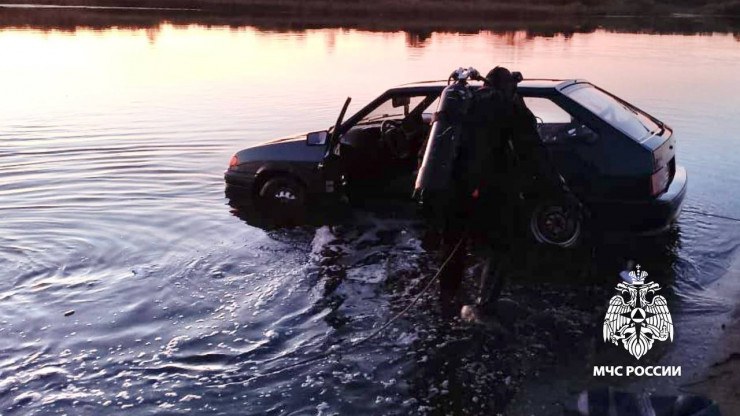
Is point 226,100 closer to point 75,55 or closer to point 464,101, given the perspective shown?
point 75,55

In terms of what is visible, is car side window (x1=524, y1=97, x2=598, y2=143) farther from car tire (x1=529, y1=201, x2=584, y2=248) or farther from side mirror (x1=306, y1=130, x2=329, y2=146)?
side mirror (x1=306, y1=130, x2=329, y2=146)

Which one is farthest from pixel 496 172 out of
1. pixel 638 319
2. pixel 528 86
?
pixel 528 86

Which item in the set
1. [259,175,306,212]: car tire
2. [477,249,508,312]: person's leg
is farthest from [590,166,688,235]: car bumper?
[259,175,306,212]: car tire

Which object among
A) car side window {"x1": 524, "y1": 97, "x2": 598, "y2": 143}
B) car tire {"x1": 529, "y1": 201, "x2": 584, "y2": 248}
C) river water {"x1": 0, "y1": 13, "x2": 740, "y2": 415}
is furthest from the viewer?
car side window {"x1": 524, "y1": 97, "x2": 598, "y2": 143}

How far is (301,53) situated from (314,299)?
23.1 metres

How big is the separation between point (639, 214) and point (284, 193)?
4144 millimetres

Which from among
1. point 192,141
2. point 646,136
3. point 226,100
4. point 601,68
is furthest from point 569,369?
point 601,68

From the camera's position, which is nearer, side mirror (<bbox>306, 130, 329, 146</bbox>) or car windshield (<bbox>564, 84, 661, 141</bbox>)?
car windshield (<bbox>564, 84, 661, 141</bbox>)

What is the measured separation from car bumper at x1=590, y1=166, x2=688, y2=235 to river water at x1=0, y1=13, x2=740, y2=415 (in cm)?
39

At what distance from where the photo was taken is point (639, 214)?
6.91m

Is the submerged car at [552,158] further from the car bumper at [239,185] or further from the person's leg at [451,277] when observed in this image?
the person's leg at [451,277]

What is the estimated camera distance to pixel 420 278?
685 cm

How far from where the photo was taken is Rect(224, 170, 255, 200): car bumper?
9.16 metres

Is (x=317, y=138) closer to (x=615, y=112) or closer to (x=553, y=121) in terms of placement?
(x=553, y=121)
